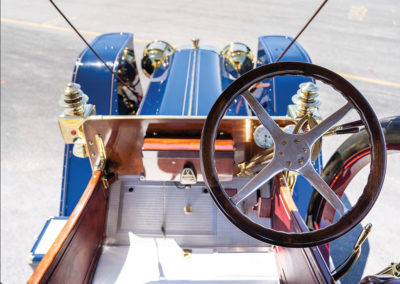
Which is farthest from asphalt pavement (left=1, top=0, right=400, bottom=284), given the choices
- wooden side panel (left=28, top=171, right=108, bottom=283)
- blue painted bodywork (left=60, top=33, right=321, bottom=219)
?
wooden side panel (left=28, top=171, right=108, bottom=283)

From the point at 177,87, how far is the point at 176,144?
743 mm

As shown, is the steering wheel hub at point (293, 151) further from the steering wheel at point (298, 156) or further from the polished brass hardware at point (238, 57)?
the polished brass hardware at point (238, 57)

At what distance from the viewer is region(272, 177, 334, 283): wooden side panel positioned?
119cm

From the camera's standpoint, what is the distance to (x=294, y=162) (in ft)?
3.44

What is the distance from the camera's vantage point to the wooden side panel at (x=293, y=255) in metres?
1.19

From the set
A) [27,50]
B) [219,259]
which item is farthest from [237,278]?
[27,50]

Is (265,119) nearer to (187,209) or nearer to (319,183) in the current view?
(319,183)

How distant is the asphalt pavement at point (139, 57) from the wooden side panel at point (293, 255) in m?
0.43

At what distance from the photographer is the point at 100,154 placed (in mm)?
1706

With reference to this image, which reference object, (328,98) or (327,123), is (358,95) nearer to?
(327,123)

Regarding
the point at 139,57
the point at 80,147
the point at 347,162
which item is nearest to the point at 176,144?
the point at 80,147

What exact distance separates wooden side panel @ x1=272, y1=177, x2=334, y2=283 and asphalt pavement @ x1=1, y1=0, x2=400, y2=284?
43 cm

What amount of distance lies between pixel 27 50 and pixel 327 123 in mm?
6066

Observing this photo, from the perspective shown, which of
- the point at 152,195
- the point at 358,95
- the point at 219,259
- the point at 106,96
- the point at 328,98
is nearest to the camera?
the point at 358,95
